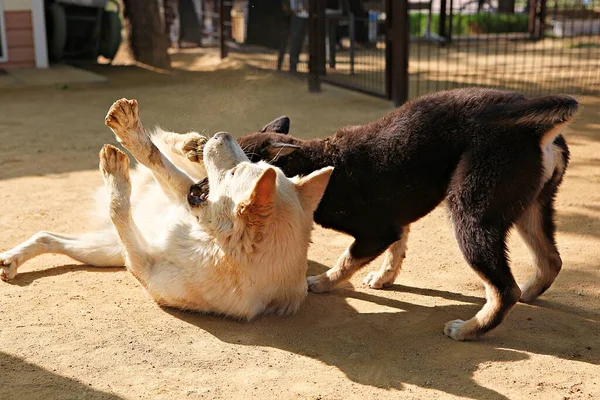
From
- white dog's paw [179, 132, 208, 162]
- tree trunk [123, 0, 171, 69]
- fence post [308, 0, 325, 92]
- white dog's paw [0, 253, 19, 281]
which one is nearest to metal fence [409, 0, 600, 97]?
fence post [308, 0, 325, 92]

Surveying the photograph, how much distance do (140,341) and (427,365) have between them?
54.7 inches

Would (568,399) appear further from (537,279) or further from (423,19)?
(423,19)

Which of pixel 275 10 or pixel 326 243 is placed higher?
pixel 275 10

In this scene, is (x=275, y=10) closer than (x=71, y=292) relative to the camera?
No

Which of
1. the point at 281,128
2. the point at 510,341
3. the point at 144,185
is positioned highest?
the point at 281,128

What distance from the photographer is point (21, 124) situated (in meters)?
8.95

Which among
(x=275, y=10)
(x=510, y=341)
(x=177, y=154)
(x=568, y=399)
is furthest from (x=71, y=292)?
(x=275, y=10)

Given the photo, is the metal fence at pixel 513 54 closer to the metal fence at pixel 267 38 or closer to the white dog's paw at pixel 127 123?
the metal fence at pixel 267 38

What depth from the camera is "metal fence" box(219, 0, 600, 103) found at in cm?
1062

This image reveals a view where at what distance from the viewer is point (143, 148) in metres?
4.22

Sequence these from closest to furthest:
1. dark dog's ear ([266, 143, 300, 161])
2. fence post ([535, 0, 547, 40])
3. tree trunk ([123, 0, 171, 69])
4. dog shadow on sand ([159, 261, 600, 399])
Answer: dog shadow on sand ([159, 261, 600, 399]) → dark dog's ear ([266, 143, 300, 161]) → tree trunk ([123, 0, 171, 69]) → fence post ([535, 0, 547, 40])

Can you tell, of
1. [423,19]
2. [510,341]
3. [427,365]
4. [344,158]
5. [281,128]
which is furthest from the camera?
[423,19]

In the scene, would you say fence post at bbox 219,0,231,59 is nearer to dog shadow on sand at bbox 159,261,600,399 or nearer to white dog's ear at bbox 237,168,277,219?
dog shadow on sand at bbox 159,261,600,399

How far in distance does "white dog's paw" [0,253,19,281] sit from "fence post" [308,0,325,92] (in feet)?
23.8
